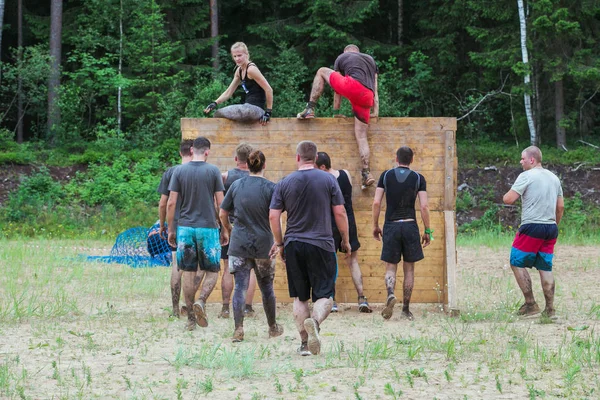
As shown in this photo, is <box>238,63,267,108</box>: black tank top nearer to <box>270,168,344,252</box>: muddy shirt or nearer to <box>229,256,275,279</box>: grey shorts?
<box>229,256,275,279</box>: grey shorts

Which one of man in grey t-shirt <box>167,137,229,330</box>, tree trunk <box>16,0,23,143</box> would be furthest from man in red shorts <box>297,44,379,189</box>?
tree trunk <box>16,0,23,143</box>

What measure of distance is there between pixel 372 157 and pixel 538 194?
228 cm

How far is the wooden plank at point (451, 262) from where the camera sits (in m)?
10.4

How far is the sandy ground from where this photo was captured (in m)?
6.51

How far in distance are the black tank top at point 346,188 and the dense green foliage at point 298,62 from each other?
16.7 metres

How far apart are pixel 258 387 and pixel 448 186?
531 cm

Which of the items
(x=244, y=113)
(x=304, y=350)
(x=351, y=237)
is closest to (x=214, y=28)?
(x=244, y=113)

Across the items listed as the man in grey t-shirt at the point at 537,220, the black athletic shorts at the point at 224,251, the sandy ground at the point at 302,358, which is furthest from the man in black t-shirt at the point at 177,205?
the man in grey t-shirt at the point at 537,220

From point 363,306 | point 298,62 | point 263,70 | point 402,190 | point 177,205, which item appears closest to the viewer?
point 177,205

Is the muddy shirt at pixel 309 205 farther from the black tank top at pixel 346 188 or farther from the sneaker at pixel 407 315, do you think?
the black tank top at pixel 346 188

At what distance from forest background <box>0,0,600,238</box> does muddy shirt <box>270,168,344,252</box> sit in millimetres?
15675

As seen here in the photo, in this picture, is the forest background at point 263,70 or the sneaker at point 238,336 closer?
the sneaker at point 238,336

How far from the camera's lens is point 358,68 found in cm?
1084

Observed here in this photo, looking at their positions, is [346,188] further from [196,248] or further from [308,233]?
[308,233]
